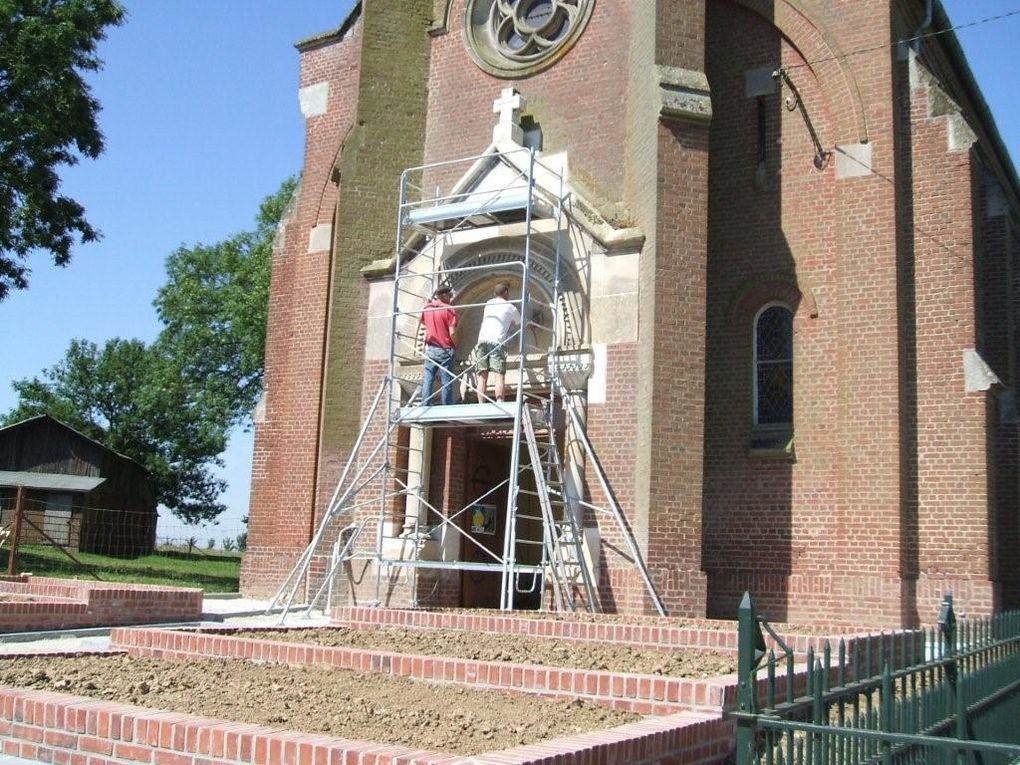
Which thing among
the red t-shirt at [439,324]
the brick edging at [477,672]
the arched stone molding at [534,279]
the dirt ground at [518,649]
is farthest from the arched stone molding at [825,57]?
the brick edging at [477,672]

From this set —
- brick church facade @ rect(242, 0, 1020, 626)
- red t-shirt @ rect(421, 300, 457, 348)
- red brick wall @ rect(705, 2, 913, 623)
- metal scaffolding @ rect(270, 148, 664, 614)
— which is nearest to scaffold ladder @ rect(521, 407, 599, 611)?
metal scaffolding @ rect(270, 148, 664, 614)

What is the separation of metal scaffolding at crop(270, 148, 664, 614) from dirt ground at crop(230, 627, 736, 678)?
474 cm

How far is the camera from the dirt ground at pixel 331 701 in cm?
576

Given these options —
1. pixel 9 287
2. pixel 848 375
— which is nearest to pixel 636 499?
pixel 848 375

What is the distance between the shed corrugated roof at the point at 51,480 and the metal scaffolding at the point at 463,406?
29042 millimetres

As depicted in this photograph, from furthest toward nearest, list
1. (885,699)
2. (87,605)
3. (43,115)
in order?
(43,115) → (87,605) → (885,699)

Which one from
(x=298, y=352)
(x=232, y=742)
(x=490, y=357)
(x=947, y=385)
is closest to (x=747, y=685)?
(x=232, y=742)

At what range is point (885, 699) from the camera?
18.4 feet

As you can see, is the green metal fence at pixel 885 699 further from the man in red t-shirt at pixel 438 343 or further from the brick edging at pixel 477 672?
the man in red t-shirt at pixel 438 343

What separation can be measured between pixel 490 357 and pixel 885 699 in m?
10.2

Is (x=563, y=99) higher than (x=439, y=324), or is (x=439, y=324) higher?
(x=563, y=99)

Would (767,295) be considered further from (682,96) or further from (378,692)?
(378,692)

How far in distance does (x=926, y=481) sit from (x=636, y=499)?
12.6 ft

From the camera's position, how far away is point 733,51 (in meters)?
16.9
